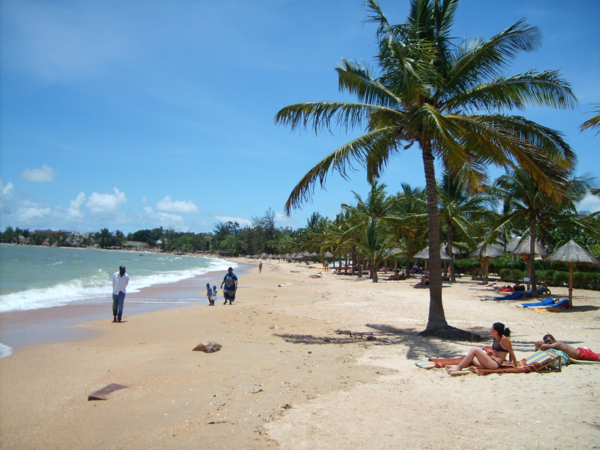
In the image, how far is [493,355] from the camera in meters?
5.70

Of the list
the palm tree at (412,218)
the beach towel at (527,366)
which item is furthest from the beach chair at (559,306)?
the beach towel at (527,366)

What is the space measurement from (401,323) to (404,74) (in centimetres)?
626

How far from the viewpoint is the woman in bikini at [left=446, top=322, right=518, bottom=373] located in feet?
17.9

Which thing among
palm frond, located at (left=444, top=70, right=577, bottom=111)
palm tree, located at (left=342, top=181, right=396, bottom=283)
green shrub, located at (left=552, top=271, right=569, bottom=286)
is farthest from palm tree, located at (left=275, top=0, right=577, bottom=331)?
palm tree, located at (left=342, top=181, right=396, bottom=283)

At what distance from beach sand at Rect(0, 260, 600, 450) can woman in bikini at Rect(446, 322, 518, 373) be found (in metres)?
0.26

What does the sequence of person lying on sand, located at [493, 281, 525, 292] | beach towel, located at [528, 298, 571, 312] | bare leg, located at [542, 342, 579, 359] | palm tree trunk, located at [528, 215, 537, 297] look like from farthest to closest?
person lying on sand, located at [493, 281, 525, 292] < palm tree trunk, located at [528, 215, 537, 297] < beach towel, located at [528, 298, 571, 312] < bare leg, located at [542, 342, 579, 359]

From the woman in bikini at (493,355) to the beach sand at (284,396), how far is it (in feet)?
0.86

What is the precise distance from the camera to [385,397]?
4.68 m

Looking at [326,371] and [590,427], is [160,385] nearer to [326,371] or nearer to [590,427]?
[326,371]

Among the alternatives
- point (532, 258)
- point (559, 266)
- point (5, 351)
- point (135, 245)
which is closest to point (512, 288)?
point (532, 258)

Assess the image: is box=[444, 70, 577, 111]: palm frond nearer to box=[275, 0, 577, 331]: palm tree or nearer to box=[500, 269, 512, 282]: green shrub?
box=[275, 0, 577, 331]: palm tree

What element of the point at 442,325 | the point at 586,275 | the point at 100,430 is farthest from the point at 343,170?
the point at 586,275

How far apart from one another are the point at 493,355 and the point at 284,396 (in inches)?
121

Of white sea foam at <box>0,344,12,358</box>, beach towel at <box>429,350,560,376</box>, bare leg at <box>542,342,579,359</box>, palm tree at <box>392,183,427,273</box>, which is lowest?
white sea foam at <box>0,344,12,358</box>
